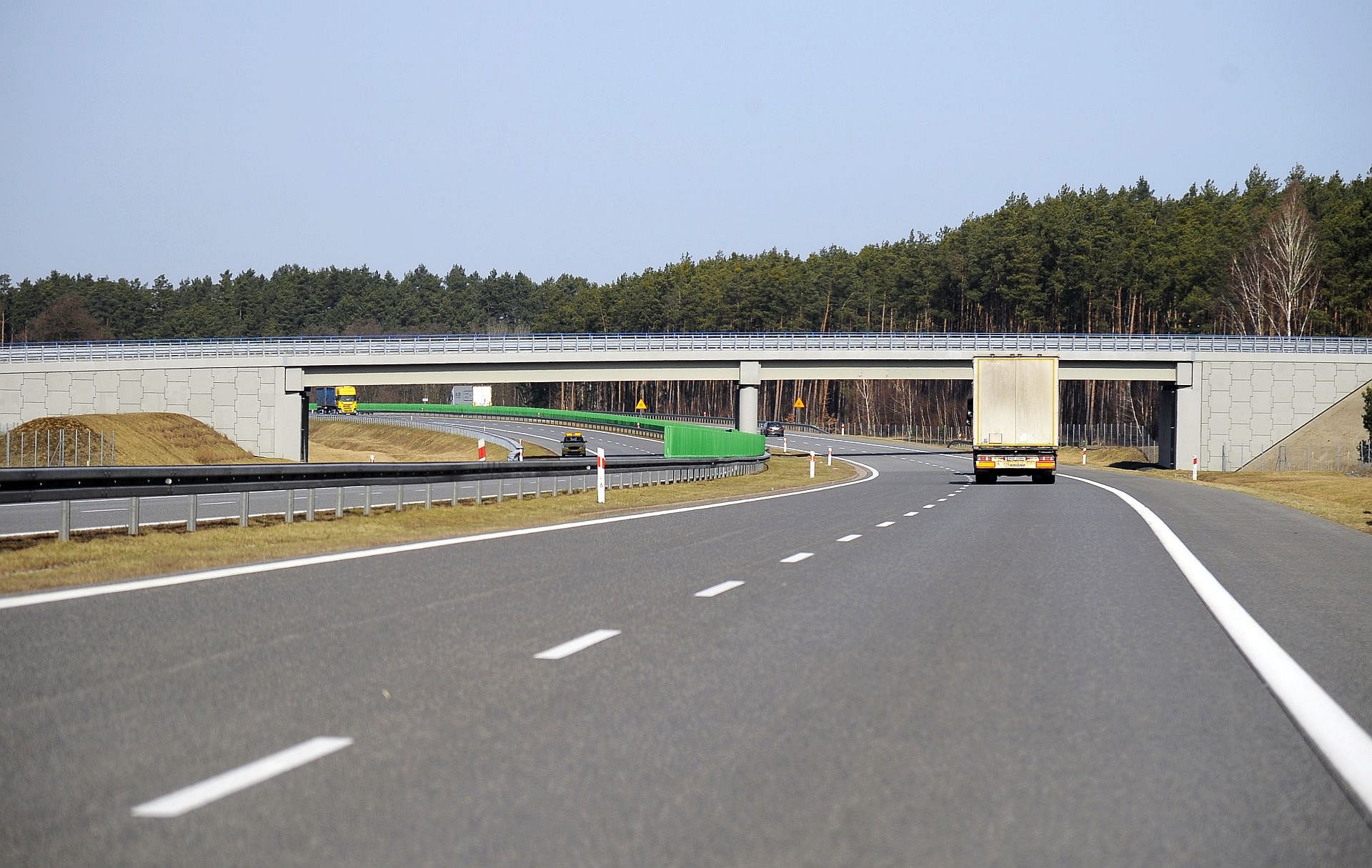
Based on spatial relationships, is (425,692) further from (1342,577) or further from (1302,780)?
(1342,577)

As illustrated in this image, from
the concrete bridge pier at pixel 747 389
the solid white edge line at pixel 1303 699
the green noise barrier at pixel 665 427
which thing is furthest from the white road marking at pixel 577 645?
the concrete bridge pier at pixel 747 389

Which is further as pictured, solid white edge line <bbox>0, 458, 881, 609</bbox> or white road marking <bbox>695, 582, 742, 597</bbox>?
white road marking <bbox>695, 582, 742, 597</bbox>

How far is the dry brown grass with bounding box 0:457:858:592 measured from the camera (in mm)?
13156

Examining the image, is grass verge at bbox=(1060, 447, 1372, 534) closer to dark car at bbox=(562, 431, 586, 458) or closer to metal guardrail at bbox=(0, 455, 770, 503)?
metal guardrail at bbox=(0, 455, 770, 503)

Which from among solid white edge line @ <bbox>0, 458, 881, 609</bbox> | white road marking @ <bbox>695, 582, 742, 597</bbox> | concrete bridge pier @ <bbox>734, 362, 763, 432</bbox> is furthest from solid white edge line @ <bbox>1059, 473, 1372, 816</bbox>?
concrete bridge pier @ <bbox>734, 362, 763, 432</bbox>

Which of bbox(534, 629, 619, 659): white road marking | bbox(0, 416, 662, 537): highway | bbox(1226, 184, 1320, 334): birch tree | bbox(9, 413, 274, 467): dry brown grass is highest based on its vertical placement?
bbox(1226, 184, 1320, 334): birch tree

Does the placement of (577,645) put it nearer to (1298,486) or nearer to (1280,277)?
(1298,486)

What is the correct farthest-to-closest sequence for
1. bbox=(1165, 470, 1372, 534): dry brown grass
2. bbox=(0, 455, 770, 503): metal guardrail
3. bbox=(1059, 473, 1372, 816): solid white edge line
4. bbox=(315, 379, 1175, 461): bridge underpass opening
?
1. bbox=(315, 379, 1175, 461): bridge underpass opening
2. bbox=(1165, 470, 1372, 534): dry brown grass
3. bbox=(0, 455, 770, 503): metal guardrail
4. bbox=(1059, 473, 1372, 816): solid white edge line

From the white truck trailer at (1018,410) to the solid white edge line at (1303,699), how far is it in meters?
31.4

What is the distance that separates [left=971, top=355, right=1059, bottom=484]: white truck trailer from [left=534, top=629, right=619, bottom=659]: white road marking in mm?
35962

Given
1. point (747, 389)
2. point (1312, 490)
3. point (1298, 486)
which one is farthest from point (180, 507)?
point (747, 389)

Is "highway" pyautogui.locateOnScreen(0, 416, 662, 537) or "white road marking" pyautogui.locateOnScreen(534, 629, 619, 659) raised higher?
"white road marking" pyautogui.locateOnScreen(534, 629, 619, 659)

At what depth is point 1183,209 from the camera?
128 meters

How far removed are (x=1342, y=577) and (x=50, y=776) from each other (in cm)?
1250
